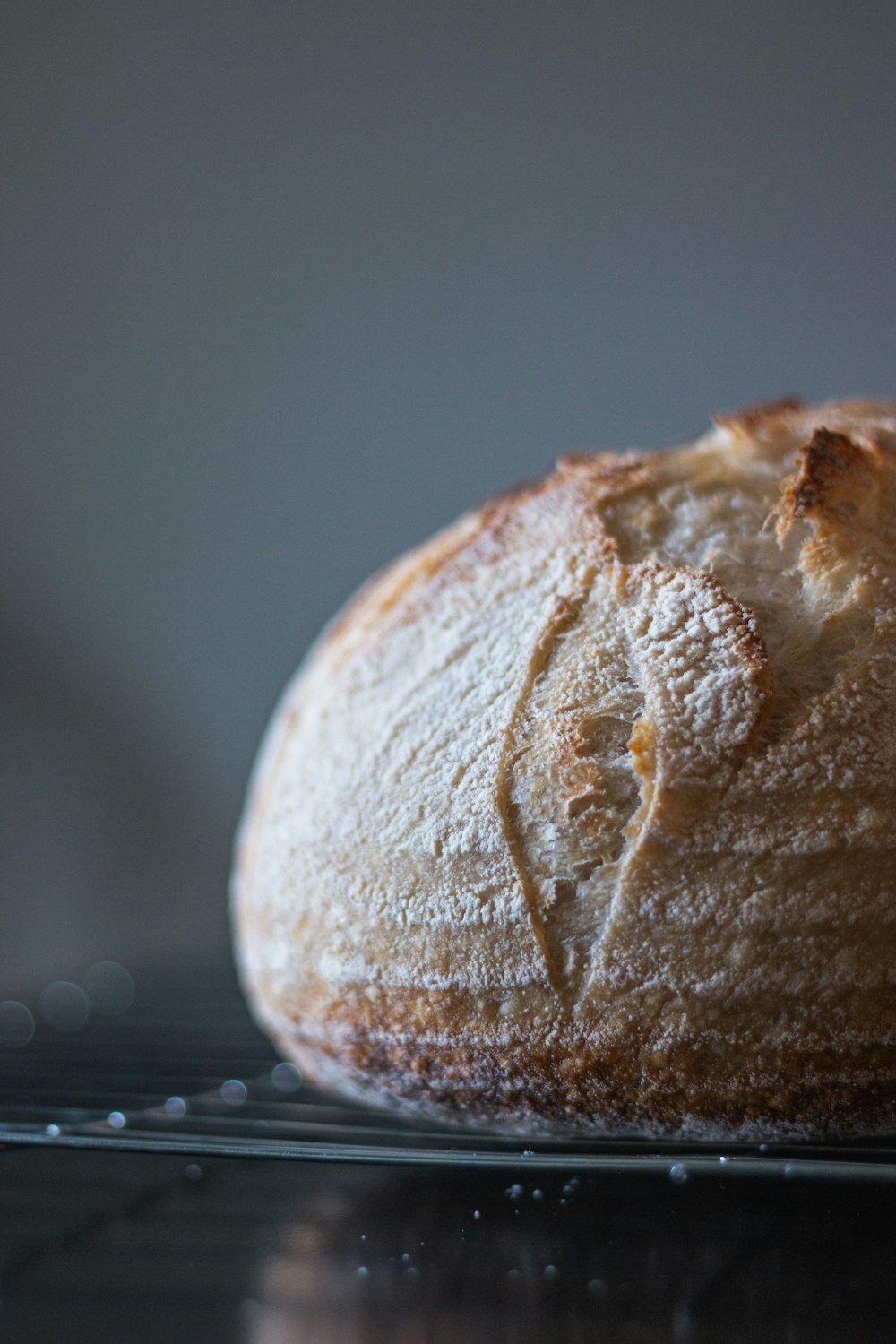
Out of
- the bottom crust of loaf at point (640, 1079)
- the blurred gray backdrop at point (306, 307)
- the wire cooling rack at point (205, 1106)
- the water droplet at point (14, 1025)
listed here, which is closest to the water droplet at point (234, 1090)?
the wire cooling rack at point (205, 1106)

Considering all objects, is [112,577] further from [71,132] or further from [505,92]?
[505,92]

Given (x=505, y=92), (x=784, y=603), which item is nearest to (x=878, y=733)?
(x=784, y=603)

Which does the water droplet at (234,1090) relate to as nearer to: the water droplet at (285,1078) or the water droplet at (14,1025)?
the water droplet at (285,1078)

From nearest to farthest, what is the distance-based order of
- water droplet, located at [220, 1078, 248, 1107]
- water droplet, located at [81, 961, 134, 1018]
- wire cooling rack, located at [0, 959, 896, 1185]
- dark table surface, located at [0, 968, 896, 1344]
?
dark table surface, located at [0, 968, 896, 1344]
wire cooling rack, located at [0, 959, 896, 1185]
water droplet, located at [220, 1078, 248, 1107]
water droplet, located at [81, 961, 134, 1018]

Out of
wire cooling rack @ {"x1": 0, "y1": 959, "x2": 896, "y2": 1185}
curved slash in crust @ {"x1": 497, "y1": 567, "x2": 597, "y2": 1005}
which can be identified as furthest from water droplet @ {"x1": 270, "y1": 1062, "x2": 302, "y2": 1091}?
curved slash in crust @ {"x1": 497, "y1": 567, "x2": 597, "y2": 1005}

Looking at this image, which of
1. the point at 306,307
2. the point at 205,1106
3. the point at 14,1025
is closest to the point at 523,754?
the point at 205,1106

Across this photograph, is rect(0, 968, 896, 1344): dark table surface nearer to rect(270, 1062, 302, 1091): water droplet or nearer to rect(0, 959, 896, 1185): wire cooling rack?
rect(0, 959, 896, 1185): wire cooling rack

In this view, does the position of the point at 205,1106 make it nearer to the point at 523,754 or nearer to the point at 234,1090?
the point at 234,1090
